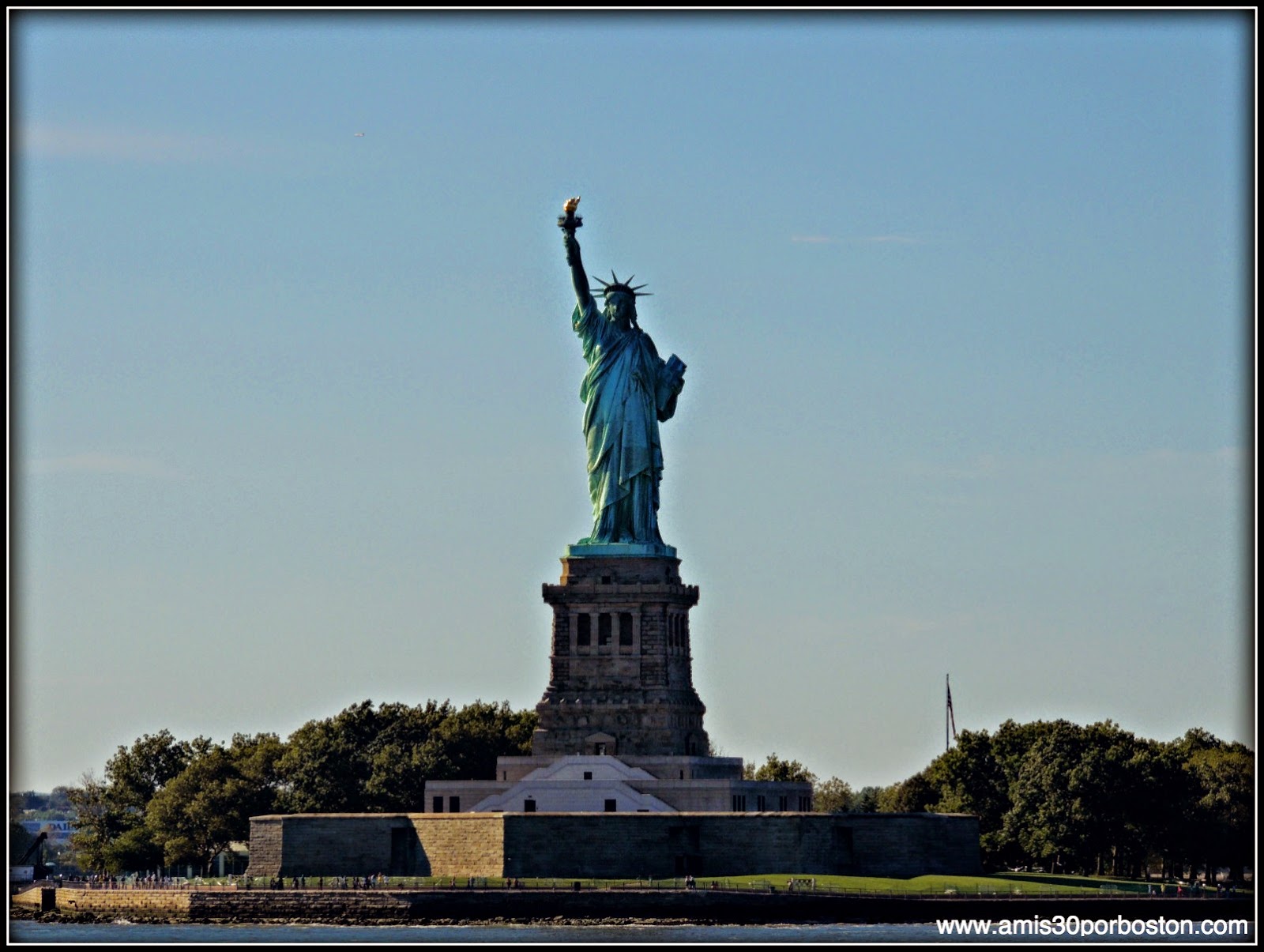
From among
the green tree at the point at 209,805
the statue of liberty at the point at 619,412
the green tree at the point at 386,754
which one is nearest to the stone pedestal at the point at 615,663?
the statue of liberty at the point at 619,412

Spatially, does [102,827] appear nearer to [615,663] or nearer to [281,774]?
[281,774]

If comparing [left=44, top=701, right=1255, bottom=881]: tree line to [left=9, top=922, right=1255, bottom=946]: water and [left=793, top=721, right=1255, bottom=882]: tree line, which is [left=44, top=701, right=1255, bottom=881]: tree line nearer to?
[left=793, top=721, right=1255, bottom=882]: tree line

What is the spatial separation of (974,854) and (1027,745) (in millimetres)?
19223

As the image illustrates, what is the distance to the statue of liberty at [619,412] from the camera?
360 feet

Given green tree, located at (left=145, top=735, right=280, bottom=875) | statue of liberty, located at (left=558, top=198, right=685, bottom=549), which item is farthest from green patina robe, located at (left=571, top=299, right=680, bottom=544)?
green tree, located at (left=145, top=735, right=280, bottom=875)

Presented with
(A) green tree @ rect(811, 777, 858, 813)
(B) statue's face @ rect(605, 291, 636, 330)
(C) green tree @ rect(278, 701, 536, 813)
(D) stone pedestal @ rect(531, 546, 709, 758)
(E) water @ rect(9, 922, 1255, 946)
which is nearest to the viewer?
(E) water @ rect(9, 922, 1255, 946)

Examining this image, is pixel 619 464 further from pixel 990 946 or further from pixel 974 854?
pixel 990 946

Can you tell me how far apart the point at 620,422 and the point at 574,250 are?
680 cm

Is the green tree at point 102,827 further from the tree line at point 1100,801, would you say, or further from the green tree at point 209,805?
the tree line at point 1100,801

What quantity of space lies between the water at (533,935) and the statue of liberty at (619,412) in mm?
21177

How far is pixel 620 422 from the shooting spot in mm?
110000

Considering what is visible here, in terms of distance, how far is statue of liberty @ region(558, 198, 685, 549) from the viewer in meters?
110

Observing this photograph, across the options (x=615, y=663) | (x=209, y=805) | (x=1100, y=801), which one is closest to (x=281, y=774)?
(x=209, y=805)

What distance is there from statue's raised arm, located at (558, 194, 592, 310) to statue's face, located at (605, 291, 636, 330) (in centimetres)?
78
